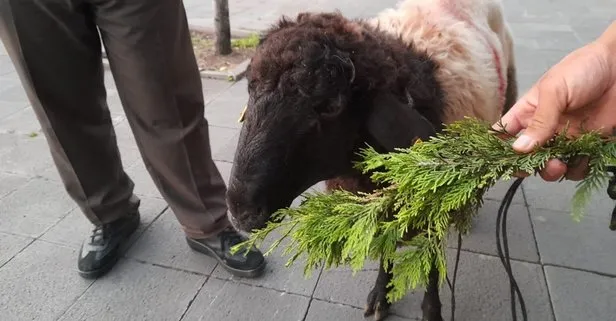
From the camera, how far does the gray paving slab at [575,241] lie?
9.44ft

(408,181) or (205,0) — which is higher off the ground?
(408,181)

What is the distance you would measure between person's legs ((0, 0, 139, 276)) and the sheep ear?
5.25ft

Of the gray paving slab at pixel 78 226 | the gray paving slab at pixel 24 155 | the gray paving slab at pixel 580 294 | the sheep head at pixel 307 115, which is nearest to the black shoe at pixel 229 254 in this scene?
the gray paving slab at pixel 78 226

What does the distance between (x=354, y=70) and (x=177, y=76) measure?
1.09 meters

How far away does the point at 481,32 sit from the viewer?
2.92 metres

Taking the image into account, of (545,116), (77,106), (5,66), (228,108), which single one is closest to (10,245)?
(77,106)

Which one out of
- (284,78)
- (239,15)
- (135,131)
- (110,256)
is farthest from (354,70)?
(239,15)

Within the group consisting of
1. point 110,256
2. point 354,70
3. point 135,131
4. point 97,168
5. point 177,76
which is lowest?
point 110,256

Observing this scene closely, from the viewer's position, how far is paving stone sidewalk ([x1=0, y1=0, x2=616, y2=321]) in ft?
8.39

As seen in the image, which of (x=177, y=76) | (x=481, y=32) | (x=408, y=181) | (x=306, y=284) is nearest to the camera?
(x=408, y=181)

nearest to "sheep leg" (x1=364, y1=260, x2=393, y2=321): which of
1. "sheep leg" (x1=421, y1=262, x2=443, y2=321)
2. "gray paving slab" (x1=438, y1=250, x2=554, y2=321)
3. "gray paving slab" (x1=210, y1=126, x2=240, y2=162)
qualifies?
"sheep leg" (x1=421, y1=262, x2=443, y2=321)

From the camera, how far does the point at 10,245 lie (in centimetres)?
309

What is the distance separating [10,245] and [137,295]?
113 centimetres

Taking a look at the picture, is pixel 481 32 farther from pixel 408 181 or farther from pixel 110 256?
pixel 110 256
